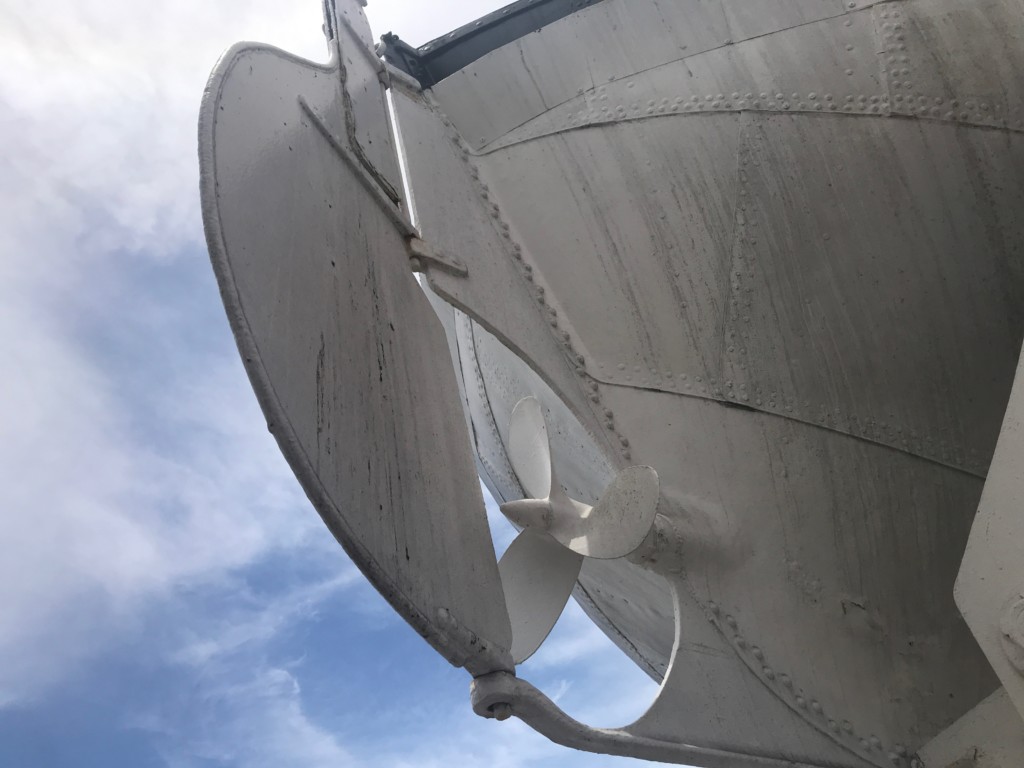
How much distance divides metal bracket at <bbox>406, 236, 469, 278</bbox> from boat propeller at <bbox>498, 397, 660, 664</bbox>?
2.56ft

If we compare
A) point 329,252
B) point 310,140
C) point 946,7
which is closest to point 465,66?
point 310,140

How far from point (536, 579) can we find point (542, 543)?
0.55 feet

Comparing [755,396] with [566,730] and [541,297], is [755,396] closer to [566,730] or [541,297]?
[541,297]

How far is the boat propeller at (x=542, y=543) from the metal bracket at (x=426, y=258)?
0.78 m

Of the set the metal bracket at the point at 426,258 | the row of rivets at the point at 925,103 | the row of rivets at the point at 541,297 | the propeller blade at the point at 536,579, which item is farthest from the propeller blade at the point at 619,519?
the row of rivets at the point at 925,103

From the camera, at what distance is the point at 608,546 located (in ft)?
14.6

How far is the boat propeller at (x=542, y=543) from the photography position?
4.56 meters

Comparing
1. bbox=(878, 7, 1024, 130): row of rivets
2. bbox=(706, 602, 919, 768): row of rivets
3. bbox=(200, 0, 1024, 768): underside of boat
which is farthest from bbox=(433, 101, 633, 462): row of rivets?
bbox=(878, 7, 1024, 130): row of rivets

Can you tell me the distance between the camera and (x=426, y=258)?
4836 mm

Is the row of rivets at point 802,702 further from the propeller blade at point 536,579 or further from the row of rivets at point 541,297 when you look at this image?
the row of rivets at point 541,297

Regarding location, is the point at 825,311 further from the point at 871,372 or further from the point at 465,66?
the point at 465,66

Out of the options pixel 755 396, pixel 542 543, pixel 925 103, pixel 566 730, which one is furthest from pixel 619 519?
pixel 925 103

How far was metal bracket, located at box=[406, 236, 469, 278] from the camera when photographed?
480cm

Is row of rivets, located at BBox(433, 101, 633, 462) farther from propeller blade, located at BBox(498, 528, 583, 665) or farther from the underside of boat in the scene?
propeller blade, located at BBox(498, 528, 583, 665)
